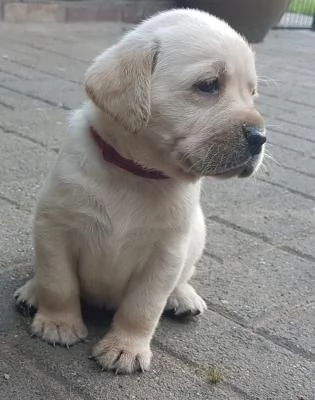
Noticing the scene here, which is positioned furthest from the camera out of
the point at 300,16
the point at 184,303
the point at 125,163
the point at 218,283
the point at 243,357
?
the point at 300,16

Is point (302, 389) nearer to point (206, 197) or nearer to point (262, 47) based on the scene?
point (206, 197)

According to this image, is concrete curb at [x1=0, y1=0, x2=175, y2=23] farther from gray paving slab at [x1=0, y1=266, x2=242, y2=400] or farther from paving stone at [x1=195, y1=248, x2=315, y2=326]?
gray paving slab at [x1=0, y1=266, x2=242, y2=400]

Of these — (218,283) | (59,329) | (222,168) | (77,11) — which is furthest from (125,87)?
(77,11)

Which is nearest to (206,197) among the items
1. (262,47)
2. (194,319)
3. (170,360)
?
(194,319)

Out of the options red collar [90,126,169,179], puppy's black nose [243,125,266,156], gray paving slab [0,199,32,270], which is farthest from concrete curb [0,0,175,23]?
puppy's black nose [243,125,266,156]

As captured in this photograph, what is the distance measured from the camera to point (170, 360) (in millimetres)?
2299

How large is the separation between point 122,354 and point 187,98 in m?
0.72

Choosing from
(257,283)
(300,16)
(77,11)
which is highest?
(257,283)

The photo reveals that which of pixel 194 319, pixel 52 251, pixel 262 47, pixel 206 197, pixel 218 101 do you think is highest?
pixel 218 101

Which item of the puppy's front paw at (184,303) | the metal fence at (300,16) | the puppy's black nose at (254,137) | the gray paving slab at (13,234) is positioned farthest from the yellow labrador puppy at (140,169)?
the metal fence at (300,16)

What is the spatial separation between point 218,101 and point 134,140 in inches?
9.7

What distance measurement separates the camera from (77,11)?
7.60 meters

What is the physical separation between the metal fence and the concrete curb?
7.73 feet

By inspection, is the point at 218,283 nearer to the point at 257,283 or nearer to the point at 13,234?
the point at 257,283
